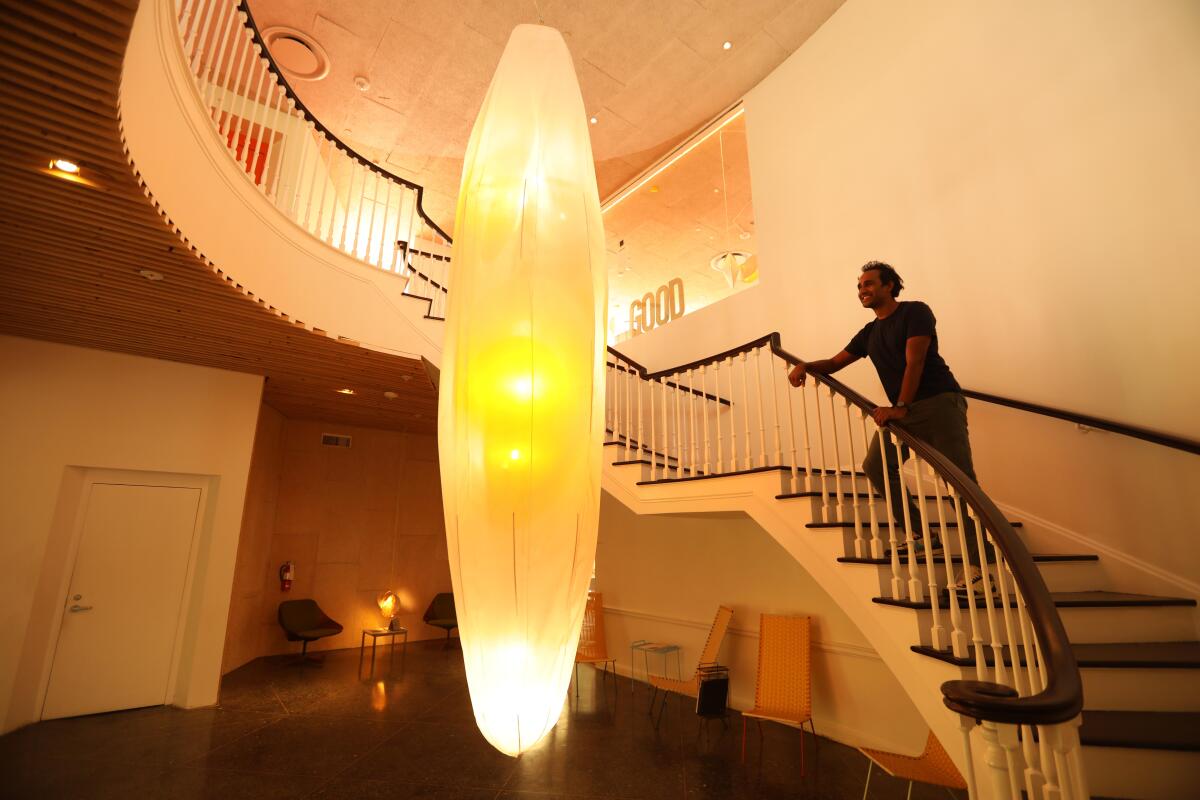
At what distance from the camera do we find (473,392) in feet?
3.39

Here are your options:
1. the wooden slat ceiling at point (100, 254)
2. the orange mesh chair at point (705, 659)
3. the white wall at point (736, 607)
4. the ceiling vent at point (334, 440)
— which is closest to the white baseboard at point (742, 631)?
the white wall at point (736, 607)

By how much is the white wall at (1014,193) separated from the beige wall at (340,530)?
5724 millimetres

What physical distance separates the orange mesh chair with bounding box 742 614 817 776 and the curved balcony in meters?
3.63

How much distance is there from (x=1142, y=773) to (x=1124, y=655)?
1.68 feet

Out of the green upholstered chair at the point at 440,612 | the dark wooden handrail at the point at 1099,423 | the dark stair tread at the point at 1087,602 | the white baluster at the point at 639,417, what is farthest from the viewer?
the green upholstered chair at the point at 440,612

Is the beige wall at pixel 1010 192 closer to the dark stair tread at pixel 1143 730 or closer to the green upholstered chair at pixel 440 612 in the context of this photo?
the dark stair tread at pixel 1143 730

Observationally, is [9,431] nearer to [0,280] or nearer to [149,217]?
[0,280]

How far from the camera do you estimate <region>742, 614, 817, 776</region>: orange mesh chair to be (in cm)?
406

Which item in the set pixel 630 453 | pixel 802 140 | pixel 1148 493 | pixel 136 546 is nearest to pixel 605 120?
pixel 802 140

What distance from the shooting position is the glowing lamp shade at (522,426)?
3.31 feet

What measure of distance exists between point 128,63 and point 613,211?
6.35 metres

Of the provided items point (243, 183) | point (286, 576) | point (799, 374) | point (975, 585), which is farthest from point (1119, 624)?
point (286, 576)

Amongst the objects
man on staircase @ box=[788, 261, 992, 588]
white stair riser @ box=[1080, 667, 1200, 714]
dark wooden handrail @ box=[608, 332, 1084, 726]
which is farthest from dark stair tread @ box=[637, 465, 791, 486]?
white stair riser @ box=[1080, 667, 1200, 714]

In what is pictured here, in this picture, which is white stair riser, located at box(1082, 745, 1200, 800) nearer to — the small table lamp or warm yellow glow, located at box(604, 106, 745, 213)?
warm yellow glow, located at box(604, 106, 745, 213)
